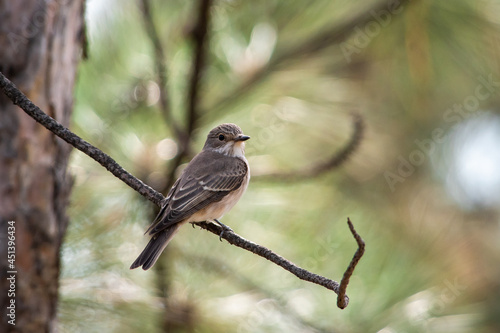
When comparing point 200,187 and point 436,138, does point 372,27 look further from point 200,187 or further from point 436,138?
point 436,138

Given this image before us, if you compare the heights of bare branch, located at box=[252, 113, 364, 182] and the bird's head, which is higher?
the bird's head

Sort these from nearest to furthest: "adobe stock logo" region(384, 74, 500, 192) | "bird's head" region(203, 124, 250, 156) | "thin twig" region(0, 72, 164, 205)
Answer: "thin twig" region(0, 72, 164, 205) < "bird's head" region(203, 124, 250, 156) < "adobe stock logo" region(384, 74, 500, 192)

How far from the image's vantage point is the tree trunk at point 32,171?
2734 millimetres

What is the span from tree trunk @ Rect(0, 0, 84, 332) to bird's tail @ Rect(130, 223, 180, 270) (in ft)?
1.38

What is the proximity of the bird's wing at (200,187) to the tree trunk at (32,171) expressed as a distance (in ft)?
→ 1.68

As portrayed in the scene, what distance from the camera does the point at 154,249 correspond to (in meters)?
2.88

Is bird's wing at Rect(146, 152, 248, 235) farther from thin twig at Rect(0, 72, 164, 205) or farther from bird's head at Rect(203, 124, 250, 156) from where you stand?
thin twig at Rect(0, 72, 164, 205)

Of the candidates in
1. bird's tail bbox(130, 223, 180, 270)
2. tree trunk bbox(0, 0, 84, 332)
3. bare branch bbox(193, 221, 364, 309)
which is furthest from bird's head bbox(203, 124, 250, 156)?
bare branch bbox(193, 221, 364, 309)

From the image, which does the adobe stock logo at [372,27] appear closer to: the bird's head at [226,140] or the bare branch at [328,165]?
the bare branch at [328,165]

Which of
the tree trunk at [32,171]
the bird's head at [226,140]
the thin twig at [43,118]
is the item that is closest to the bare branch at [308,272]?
the thin twig at [43,118]

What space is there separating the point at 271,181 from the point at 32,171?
1457 millimetres

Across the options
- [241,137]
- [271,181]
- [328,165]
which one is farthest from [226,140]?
[328,165]

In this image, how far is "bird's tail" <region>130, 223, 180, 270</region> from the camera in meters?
2.78

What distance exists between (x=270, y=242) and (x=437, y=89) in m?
2.30
